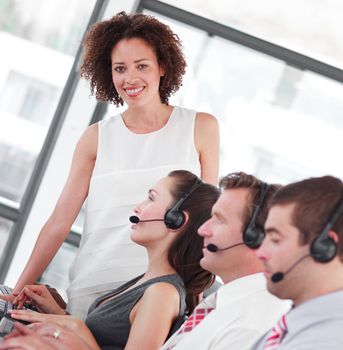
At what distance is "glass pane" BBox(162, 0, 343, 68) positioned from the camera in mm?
5113

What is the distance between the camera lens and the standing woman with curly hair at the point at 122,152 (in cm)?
308

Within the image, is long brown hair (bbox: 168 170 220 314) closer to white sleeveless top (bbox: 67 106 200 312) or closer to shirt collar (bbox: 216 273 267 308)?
shirt collar (bbox: 216 273 267 308)

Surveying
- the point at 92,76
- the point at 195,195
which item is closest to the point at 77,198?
the point at 92,76

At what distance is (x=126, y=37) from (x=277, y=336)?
184 centimetres

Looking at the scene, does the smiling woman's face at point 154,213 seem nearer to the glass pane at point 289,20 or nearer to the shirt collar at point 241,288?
the shirt collar at point 241,288

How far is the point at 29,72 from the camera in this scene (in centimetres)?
544

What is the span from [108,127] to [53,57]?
2.15 meters

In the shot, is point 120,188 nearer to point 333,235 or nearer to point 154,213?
point 154,213

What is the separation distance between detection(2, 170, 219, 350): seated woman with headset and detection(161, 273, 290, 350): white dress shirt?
10.3 inches

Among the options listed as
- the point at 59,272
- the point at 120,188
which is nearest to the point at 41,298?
the point at 120,188

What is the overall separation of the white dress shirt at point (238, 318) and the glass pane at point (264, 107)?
10.9 ft

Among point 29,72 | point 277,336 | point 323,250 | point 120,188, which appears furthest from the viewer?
point 29,72

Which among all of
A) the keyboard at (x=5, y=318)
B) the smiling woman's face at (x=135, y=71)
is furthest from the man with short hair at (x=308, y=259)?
the smiling woman's face at (x=135, y=71)

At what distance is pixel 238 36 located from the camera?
5.21 m
